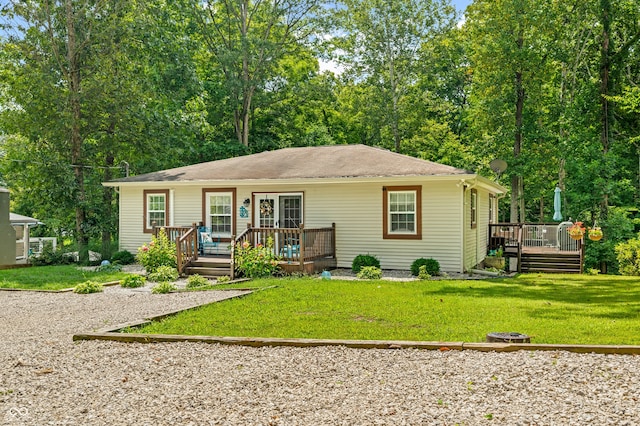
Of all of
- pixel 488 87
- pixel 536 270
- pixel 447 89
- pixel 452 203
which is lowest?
pixel 536 270

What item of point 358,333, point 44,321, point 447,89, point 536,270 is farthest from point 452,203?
point 447,89

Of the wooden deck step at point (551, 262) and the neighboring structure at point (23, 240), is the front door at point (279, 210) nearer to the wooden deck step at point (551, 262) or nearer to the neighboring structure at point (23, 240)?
the wooden deck step at point (551, 262)

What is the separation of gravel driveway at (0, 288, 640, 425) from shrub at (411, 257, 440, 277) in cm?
883

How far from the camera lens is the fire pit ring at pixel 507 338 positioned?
6.03 m

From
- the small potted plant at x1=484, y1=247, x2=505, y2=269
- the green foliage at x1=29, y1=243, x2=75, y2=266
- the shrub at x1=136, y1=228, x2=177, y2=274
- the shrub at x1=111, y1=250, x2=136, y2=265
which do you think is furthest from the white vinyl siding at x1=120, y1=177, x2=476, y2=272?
the green foliage at x1=29, y1=243, x2=75, y2=266

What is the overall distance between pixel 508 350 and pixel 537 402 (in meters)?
1.45

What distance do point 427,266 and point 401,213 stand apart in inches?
71.4

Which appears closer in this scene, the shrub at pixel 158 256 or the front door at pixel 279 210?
the shrub at pixel 158 256

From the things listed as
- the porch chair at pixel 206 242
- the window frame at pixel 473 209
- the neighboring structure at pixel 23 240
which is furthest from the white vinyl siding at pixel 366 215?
the neighboring structure at pixel 23 240

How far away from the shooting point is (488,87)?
27.2 meters

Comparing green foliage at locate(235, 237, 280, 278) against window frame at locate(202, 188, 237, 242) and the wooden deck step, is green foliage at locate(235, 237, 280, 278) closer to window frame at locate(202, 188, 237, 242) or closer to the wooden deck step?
window frame at locate(202, 188, 237, 242)

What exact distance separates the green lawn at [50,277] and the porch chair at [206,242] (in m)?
2.55

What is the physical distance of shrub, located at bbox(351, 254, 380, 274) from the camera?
15.1 meters

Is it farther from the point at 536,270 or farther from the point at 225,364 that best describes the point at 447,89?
the point at 225,364
